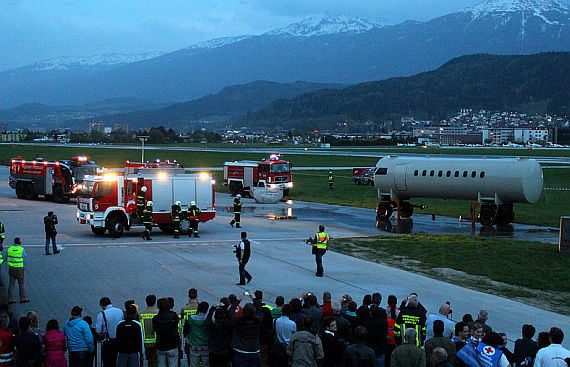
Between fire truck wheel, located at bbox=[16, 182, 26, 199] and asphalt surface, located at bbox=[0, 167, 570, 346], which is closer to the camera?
asphalt surface, located at bbox=[0, 167, 570, 346]

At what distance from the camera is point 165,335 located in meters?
11.5

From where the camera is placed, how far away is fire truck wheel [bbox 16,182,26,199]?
48.7 meters

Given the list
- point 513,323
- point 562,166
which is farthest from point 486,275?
point 562,166

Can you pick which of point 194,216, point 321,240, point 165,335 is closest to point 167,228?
point 194,216

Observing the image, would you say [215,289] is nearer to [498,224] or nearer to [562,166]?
[498,224]

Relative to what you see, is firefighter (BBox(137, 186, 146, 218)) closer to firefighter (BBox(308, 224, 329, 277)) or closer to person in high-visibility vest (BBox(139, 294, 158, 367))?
firefighter (BBox(308, 224, 329, 277))

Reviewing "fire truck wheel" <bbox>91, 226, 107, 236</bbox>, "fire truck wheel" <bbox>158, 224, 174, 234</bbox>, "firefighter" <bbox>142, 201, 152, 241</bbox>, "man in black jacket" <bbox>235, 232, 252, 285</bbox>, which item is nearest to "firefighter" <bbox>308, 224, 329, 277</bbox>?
"man in black jacket" <bbox>235, 232, 252, 285</bbox>

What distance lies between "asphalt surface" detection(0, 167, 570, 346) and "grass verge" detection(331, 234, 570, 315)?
0.98 meters

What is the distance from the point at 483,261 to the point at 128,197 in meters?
15.3

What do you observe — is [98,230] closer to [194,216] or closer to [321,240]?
[194,216]

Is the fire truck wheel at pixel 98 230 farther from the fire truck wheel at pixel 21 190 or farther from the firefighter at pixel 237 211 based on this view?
the fire truck wheel at pixel 21 190

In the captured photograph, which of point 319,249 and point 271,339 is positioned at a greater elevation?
point 319,249

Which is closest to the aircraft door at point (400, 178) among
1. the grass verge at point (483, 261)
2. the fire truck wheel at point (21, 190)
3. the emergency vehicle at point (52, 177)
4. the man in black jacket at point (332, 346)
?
the grass verge at point (483, 261)

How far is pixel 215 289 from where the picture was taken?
65.2 ft
